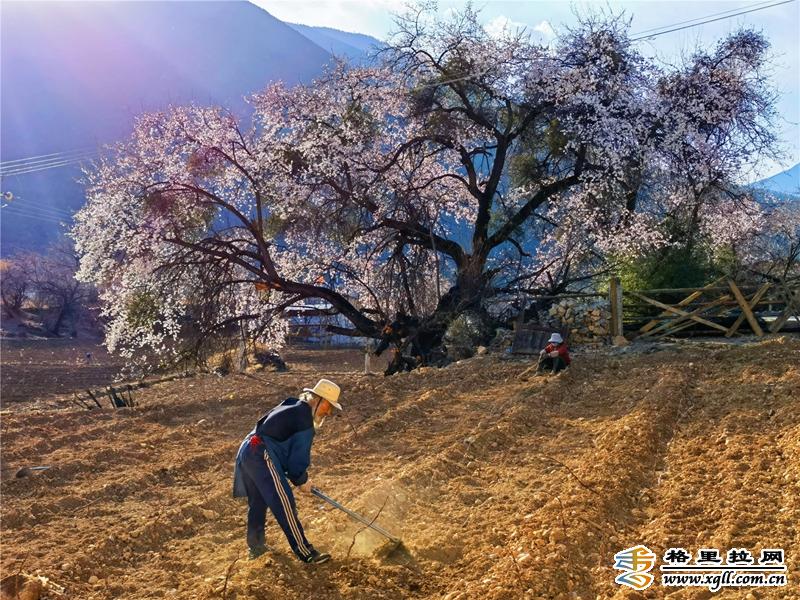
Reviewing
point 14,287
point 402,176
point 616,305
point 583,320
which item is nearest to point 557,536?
point 616,305

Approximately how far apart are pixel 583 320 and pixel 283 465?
36.2 ft

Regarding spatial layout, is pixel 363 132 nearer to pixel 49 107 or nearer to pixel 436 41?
pixel 436 41

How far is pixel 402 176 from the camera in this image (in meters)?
17.0

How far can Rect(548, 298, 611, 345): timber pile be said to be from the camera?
1490cm

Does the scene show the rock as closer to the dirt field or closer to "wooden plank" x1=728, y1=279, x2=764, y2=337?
the dirt field

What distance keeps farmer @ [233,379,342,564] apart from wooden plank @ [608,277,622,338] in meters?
10.6

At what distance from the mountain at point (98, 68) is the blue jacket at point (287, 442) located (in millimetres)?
67097

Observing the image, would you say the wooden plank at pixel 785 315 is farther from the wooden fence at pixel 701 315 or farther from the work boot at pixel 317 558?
the work boot at pixel 317 558

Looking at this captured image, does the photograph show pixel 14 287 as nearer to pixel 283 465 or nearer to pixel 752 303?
pixel 752 303

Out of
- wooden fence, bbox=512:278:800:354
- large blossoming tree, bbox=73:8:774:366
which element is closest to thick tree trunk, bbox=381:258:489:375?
large blossoming tree, bbox=73:8:774:366

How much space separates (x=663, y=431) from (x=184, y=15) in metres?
168

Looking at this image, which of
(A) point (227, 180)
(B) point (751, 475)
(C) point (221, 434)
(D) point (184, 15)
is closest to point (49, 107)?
(D) point (184, 15)

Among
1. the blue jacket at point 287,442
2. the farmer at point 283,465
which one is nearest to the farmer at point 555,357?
the farmer at point 283,465

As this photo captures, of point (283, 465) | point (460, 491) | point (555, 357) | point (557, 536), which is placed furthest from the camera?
point (555, 357)
